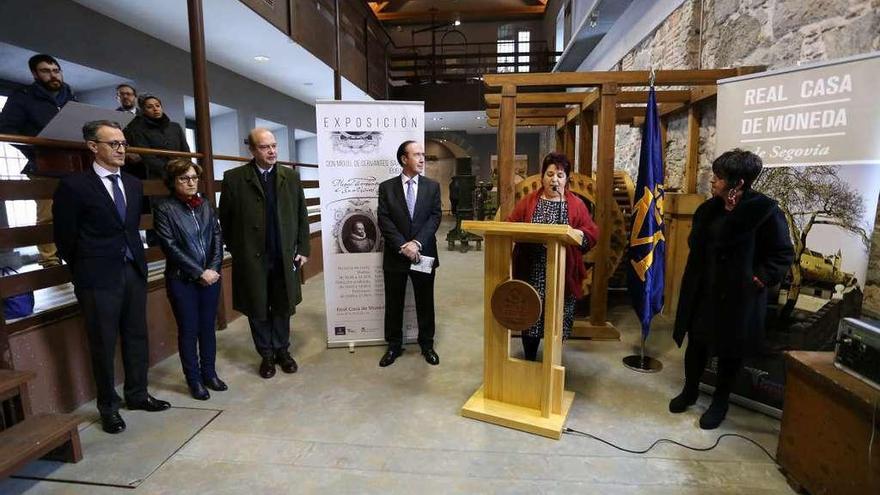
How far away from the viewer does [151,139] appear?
352 centimetres

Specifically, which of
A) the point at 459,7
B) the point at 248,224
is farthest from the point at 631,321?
the point at 459,7

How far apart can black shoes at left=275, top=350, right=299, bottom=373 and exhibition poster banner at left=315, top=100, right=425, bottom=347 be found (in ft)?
1.39

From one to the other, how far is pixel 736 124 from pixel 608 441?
1.97 meters

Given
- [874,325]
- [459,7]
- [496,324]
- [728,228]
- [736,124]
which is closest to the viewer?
[874,325]

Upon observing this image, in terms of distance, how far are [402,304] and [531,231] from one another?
1.34 m

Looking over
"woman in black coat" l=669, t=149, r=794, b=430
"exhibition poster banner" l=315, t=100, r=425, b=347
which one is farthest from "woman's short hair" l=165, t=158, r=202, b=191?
"woman in black coat" l=669, t=149, r=794, b=430

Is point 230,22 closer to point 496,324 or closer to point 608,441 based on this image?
point 496,324

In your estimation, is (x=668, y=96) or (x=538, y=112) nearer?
(x=668, y=96)

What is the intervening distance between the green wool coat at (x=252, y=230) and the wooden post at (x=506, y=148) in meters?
1.50

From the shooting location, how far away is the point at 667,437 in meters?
2.24

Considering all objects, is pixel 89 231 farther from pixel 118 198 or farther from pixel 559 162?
pixel 559 162

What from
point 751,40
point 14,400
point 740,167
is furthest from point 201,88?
point 751,40

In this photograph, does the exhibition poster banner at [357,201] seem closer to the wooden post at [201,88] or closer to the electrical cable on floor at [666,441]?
the wooden post at [201,88]

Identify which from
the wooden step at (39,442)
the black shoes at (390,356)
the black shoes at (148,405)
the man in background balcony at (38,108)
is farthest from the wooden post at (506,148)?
the man in background balcony at (38,108)
